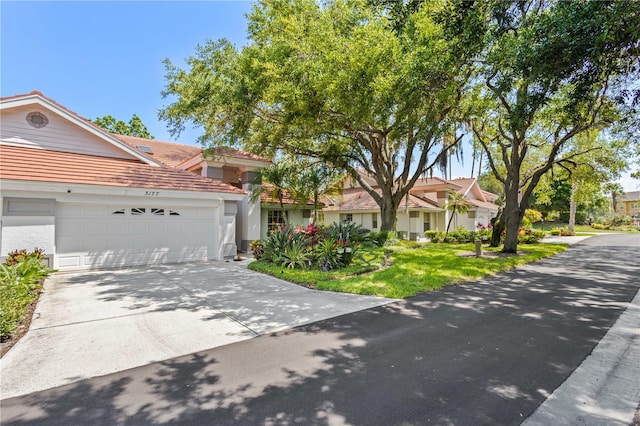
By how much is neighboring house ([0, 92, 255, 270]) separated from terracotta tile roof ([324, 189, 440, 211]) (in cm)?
1508

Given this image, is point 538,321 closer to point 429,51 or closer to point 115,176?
point 429,51

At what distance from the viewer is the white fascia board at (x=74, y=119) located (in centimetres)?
1060

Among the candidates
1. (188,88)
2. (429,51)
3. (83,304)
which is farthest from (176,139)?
(429,51)

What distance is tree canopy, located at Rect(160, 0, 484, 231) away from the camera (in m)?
7.81

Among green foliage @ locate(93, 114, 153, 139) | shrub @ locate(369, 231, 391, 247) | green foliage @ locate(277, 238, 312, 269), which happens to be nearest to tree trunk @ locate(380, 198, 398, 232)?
shrub @ locate(369, 231, 391, 247)

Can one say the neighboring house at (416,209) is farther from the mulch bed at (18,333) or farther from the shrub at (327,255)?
the mulch bed at (18,333)

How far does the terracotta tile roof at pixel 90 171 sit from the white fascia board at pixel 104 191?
13cm

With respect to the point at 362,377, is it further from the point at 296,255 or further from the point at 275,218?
the point at 275,218

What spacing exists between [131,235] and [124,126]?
27702 millimetres

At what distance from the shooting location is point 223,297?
7469mm

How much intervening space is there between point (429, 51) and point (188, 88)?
344 inches

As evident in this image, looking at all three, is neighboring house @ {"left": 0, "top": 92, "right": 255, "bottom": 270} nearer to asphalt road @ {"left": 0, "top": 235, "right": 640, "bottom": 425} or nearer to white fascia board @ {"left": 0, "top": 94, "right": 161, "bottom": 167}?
white fascia board @ {"left": 0, "top": 94, "right": 161, "bottom": 167}

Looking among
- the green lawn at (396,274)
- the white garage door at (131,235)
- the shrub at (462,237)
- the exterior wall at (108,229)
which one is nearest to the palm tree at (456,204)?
the shrub at (462,237)

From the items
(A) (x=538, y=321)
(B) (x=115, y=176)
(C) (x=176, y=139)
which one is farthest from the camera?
(C) (x=176, y=139)
